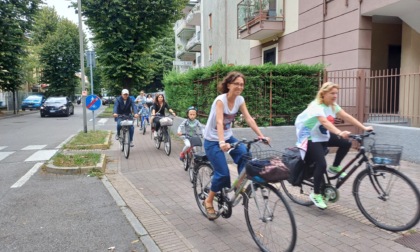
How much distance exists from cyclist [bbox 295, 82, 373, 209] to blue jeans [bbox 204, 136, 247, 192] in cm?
105

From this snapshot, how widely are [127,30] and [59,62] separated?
22271 mm

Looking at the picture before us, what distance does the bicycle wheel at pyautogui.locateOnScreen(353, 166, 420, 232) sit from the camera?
3.99m

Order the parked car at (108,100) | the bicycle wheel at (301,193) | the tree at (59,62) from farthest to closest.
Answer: the parked car at (108,100), the tree at (59,62), the bicycle wheel at (301,193)

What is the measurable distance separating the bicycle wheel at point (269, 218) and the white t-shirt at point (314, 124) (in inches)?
55.1

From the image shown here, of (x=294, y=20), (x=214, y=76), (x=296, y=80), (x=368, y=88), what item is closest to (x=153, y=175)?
(x=214, y=76)

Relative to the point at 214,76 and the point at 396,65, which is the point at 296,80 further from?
the point at 396,65

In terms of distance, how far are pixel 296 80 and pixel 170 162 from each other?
3.89 m

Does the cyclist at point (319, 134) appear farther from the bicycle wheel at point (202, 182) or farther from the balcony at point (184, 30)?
the balcony at point (184, 30)

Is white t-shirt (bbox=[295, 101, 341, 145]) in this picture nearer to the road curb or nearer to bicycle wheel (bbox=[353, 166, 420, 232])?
bicycle wheel (bbox=[353, 166, 420, 232])

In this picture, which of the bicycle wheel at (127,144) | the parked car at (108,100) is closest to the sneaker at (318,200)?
the bicycle wheel at (127,144)

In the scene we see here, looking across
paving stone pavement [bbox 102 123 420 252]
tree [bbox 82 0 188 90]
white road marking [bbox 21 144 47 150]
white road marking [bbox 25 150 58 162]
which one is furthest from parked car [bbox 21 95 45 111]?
paving stone pavement [bbox 102 123 420 252]

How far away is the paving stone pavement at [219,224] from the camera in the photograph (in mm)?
3852

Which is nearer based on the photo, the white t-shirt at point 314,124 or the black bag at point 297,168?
the white t-shirt at point 314,124

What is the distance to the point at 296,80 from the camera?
9422 mm
